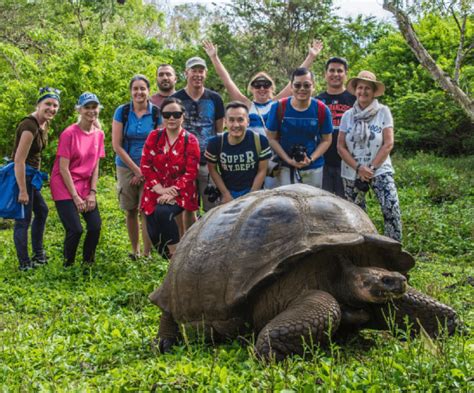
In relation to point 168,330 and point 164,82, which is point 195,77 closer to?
point 164,82

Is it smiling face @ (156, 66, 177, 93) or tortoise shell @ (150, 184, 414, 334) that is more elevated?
smiling face @ (156, 66, 177, 93)

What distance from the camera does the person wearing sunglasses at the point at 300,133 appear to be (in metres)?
5.28

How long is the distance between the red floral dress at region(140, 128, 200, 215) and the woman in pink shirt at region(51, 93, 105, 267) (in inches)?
27.1

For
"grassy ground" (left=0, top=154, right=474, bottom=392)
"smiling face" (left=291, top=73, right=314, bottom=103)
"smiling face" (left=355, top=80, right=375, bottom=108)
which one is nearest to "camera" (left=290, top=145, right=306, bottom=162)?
"smiling face" (left=291, top=73, right=314, bottom=103)

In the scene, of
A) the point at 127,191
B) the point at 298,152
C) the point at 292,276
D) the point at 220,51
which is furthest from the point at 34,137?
the point at 220,51

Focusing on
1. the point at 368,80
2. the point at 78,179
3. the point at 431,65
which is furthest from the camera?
the point at 431,65

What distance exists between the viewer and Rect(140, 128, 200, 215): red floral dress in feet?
17.9

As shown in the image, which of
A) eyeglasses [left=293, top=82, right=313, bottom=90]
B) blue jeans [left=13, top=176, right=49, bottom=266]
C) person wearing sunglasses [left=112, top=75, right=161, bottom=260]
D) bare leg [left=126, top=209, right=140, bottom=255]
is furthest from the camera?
bare leg [left=126, top=209, right=140, bottom=255]

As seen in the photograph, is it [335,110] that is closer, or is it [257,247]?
[257,247]

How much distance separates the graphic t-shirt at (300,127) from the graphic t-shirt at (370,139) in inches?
10.3

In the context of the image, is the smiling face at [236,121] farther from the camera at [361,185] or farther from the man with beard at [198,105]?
the camera at [361,185]

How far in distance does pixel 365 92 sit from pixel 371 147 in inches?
19.3

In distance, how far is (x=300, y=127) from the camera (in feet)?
17.4

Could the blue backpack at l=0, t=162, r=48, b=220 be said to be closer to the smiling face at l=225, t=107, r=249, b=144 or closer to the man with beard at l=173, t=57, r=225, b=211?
the man with beard at l=173, t=57, r=225, b=211
